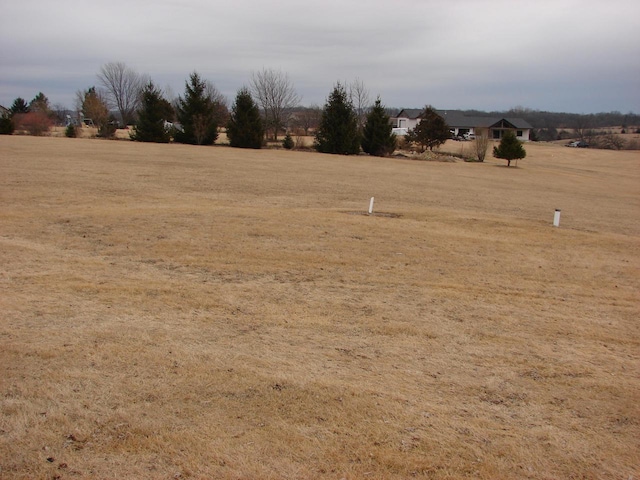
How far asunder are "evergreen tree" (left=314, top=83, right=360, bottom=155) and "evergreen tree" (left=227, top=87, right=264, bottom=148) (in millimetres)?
5879

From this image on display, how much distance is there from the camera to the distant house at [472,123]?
9469 cm

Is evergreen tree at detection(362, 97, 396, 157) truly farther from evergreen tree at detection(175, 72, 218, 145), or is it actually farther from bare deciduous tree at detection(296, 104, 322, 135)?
bare deciduous tree at detection(296, 104, 322, 135)

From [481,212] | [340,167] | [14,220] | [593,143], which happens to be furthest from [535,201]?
[593,143]

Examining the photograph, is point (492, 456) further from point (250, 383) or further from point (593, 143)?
point (593, 143)

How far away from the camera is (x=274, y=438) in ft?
12.9

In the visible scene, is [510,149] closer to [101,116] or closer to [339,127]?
[339,127]

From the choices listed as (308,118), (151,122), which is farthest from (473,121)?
(151,122)

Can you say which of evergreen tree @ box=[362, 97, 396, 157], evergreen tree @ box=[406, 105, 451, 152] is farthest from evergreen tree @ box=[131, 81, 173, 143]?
evergreen tree @ box=[406, 105, 451, 152]

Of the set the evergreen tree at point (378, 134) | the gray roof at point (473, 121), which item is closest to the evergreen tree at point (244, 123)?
the evergreen tree at point (378, 134)

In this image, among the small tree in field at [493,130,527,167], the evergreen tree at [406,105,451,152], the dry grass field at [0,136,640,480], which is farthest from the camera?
the evergreen tree at [406,105,451,152]

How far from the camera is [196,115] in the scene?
1741 inches

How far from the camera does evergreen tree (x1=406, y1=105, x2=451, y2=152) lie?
162 feet

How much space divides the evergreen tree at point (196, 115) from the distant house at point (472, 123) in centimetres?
5258

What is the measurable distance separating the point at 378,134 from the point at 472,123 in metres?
59.5
